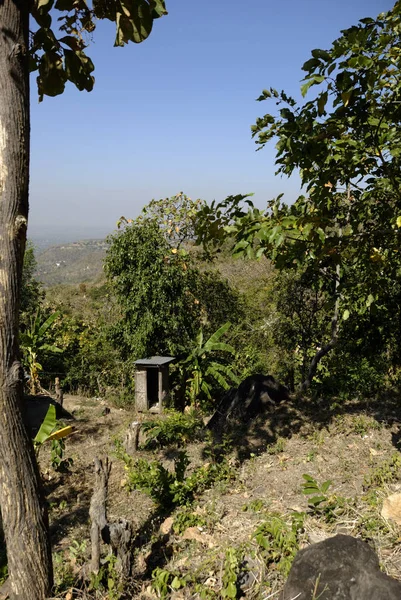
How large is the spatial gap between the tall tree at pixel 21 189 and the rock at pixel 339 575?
5.97 ft

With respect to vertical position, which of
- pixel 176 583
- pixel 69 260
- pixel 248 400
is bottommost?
pixel 176 583

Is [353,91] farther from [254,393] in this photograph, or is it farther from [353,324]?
[353,324]

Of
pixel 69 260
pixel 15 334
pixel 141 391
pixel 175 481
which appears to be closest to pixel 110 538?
pixel 175 481

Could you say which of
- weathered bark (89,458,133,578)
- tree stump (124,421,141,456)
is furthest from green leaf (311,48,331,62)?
tree stump (124,421,141,456)

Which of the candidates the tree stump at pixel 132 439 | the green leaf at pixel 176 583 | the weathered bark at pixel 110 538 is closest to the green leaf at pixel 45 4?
the weathered bark at pixel 110 538

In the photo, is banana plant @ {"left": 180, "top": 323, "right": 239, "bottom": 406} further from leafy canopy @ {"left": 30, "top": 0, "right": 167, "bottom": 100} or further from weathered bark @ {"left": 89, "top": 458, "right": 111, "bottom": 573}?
leafy canopy @ {"left": 30, "top": 0, "right": 167, "bottom": 100}

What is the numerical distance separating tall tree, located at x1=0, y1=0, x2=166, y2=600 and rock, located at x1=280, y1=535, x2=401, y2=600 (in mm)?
1820

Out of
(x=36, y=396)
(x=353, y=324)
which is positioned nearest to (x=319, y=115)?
(x=353, y=324)

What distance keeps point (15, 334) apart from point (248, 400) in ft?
17.3

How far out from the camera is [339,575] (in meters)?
2.79

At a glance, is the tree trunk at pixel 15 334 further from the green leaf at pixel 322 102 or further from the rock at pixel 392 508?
the rock at pixel 392 508

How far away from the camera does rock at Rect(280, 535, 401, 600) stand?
Answer: 104 inches

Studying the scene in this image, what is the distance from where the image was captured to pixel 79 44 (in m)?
2.91

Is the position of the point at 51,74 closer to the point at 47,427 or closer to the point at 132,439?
the point at 47,427
